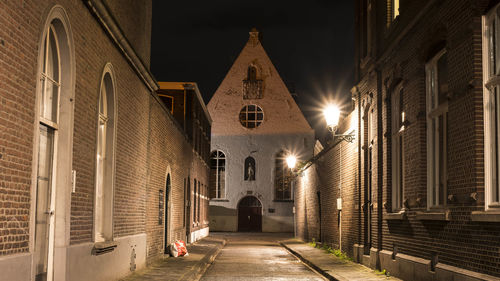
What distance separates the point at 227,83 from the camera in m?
50.2

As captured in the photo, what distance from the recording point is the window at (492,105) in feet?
28.7

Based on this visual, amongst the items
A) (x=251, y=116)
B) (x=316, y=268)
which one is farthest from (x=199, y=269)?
(x=251, y=116)

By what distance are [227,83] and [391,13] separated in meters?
34.8

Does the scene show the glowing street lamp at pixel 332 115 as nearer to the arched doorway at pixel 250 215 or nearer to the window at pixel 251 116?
the window at pixel 251 116

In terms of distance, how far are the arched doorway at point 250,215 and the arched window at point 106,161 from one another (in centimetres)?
3740

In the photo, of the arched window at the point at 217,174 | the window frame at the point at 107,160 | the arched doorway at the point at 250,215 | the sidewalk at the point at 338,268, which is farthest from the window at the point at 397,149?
the arched window at the point at 217,174

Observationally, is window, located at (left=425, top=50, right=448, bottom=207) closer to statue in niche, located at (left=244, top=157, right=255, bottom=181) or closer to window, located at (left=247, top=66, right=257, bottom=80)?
statue in niche, located at (left=244, top=157, right=255, bottom=181)

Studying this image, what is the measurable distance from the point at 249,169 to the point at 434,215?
39.2 m

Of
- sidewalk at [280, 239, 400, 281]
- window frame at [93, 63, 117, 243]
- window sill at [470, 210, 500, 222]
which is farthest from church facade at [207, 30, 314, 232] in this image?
window sill at [470, 210, 500, 222]

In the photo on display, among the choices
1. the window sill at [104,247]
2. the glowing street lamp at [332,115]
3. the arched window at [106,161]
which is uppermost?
the glowing street lamp at [332,115]

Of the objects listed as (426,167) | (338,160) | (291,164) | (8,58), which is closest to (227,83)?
(291,164)

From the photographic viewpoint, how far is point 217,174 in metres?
Result: 49.7

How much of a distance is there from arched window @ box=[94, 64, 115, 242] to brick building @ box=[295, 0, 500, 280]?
19.5 feet

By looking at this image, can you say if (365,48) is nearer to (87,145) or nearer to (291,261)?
(291,261)
